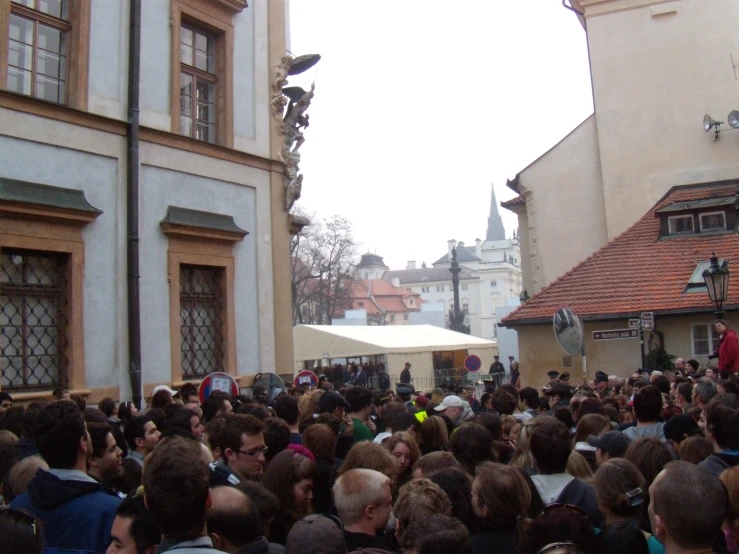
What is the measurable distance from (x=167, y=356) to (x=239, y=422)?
780 cm

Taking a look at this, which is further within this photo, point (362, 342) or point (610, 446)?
point (362, 342)

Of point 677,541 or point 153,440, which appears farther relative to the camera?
point 153,440

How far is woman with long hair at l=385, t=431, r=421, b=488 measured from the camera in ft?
17.9

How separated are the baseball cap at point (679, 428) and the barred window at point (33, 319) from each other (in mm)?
8155

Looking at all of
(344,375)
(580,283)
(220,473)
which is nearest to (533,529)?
(220,473)

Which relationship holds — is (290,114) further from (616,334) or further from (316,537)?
(316,537)

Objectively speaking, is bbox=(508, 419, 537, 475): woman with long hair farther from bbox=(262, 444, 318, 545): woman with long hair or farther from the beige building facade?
the beige building facade

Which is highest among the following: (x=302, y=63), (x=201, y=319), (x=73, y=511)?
(x=302, y=63)

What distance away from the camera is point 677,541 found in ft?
9.78

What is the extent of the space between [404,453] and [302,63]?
38.2ft

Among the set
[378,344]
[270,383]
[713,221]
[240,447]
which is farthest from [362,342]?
[240,447]

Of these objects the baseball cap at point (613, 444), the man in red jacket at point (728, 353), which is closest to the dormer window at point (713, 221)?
the man in red jacket at point (728, 353)

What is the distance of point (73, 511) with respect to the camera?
142 inches

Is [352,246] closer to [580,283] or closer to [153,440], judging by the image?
[580,283]
